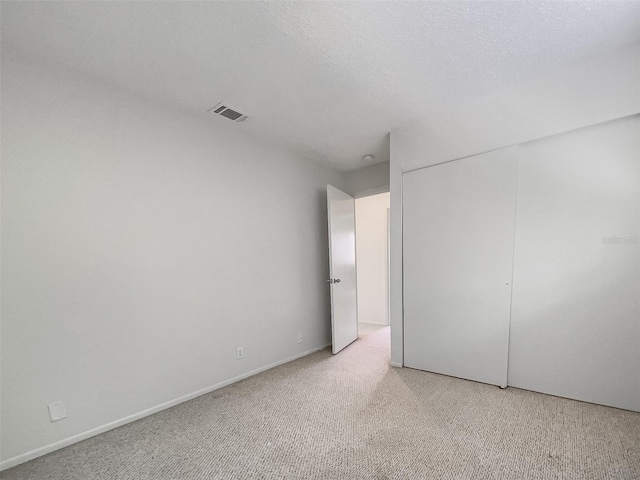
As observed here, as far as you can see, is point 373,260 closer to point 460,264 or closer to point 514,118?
point 460,264

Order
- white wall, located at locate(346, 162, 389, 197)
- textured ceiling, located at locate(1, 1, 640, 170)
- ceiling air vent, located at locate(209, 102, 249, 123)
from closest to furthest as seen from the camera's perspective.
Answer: textured ceiling, located at locate(1, 1, 640, 170) → ceiling air vent, located at locate(209, 102, 249, 123) → white wall, located at locate(346, 162, 389, 197)

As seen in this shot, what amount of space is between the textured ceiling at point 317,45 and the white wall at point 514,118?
103mm

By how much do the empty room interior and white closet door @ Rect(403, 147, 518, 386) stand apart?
0.06 feet

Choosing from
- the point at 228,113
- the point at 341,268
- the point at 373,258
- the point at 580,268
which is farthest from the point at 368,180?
the point at 580,268

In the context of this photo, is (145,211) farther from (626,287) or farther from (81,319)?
(626,287)

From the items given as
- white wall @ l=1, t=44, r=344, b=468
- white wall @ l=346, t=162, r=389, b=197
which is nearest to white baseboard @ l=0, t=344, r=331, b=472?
white wall @ l=1, t=44, r=344, b=468

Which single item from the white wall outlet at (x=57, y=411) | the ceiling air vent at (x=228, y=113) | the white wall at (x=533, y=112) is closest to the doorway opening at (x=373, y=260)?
→ the white wall at (x=533, y=112)

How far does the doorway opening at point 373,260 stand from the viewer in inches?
→ 192

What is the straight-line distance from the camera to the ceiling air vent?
227 cm

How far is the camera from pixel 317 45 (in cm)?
166

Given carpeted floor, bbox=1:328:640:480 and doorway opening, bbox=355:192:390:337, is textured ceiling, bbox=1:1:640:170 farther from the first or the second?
doorway opening, bbox=355:192:390:337

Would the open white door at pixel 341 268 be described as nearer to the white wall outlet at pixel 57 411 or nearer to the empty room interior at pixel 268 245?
the empty room interior at pixel 268 245

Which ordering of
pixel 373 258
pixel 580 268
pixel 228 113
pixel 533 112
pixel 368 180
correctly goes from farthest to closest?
pixel 373 258 → pixel 368 180 → pixel 228 113 → pixel 533 112 → pixel 580 268

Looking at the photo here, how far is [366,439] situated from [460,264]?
5.50 ft
